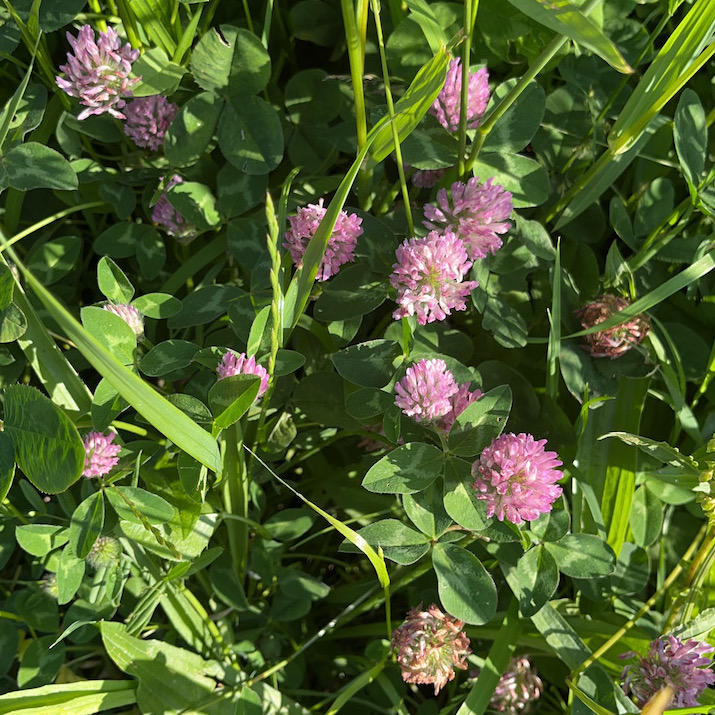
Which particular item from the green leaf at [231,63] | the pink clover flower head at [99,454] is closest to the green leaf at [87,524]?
the pink clover flower head at [99,454]

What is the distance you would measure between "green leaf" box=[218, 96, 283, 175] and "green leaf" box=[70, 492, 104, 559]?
65cm

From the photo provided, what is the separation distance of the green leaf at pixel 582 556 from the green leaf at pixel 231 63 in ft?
3.21

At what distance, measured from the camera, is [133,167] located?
1520mm

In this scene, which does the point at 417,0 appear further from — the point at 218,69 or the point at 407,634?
the point at 407,634

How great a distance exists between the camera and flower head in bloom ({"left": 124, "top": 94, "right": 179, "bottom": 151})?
1.43 m

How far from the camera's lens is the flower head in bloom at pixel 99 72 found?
1.31m

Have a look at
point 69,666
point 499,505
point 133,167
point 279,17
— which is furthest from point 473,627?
point 279,17

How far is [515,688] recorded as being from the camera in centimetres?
145

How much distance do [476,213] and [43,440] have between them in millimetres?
732

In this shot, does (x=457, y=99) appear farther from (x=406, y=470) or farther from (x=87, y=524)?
(x=87, y=524)

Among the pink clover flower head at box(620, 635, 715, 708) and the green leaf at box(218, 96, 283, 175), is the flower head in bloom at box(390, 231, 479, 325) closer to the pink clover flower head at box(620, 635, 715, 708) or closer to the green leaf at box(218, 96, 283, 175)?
the green leaf at box(218, 96, 283, 175)

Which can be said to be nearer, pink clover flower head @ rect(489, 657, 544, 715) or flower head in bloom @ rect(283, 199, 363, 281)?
flower head in bloom @ rect(283, 199, 363, 281)

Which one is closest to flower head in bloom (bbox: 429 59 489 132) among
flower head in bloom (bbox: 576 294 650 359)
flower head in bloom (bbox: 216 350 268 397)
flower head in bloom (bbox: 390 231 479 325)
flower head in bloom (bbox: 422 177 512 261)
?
flower head in bloom (bbox: 422 177 512 261)

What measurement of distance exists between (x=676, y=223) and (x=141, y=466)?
115 centimetres
